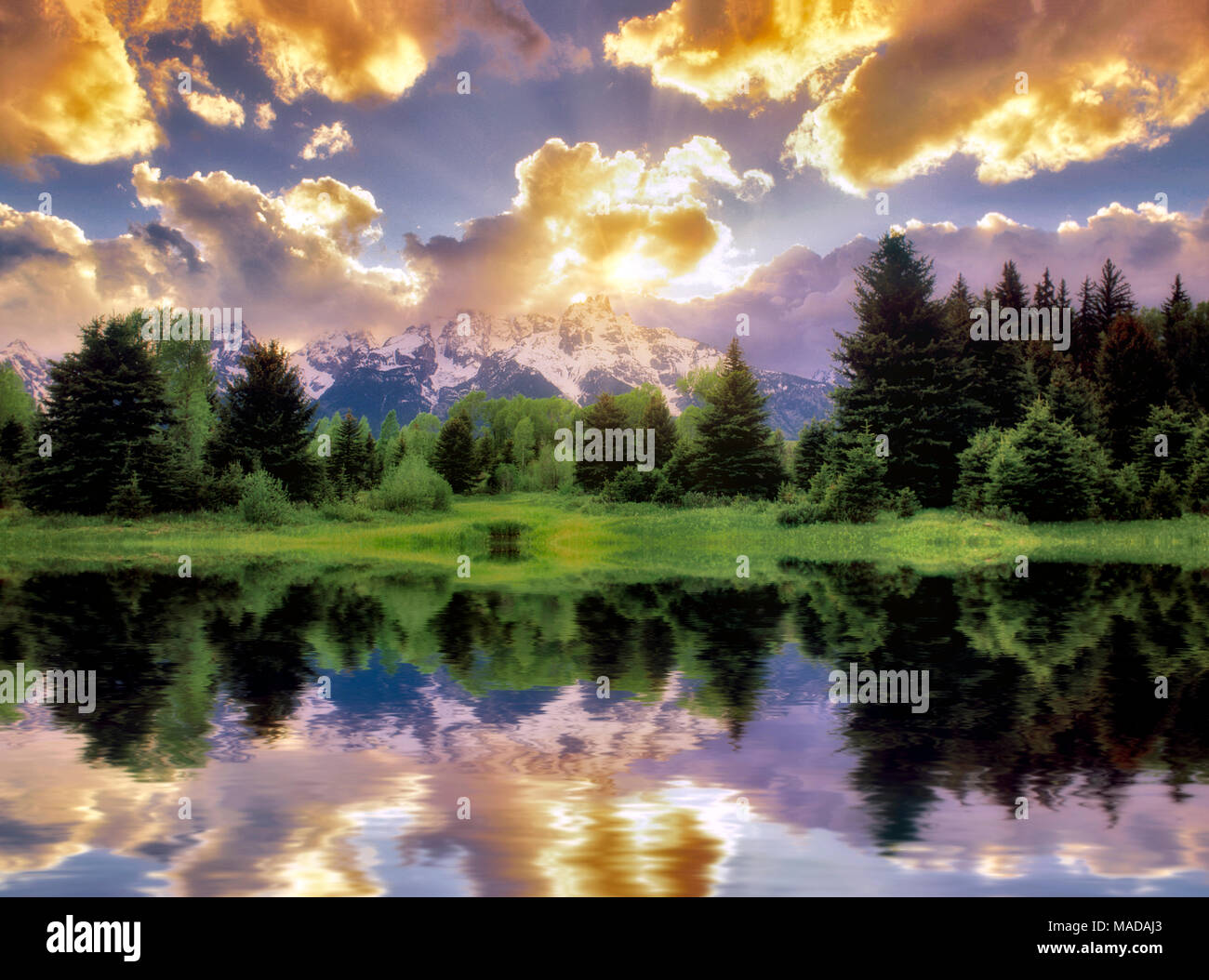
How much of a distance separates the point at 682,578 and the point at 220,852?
17.7 meters

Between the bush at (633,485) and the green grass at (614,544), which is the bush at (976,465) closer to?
the green grass at (614,544)

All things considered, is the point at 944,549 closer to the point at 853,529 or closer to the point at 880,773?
the point at 853,529

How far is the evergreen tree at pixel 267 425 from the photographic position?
43906 mm

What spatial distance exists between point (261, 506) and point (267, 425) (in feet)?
29.3

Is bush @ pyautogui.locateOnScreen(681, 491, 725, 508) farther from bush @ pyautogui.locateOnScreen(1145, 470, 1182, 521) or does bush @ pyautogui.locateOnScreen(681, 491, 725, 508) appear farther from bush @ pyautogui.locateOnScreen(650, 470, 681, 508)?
bush @ pyautogui.locateOnScreen(1145, 470, 1182, 521)

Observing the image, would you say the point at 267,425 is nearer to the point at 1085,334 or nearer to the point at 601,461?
the point at 601,461

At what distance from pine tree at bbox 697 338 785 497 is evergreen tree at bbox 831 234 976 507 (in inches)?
204

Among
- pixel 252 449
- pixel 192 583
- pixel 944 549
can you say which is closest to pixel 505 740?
pixel 192 583

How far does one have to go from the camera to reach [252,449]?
43.9 m

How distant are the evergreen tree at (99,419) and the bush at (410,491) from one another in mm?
12446

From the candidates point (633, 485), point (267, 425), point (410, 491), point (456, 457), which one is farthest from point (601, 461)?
point (267, 425)

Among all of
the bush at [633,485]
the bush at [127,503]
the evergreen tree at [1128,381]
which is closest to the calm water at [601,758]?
the bush at [127,503]


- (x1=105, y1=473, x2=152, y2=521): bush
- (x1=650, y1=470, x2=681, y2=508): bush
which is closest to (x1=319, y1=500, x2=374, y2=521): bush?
(x1=105, y1=473, x2=152, y2=521): bush

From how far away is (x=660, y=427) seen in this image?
58.4m
